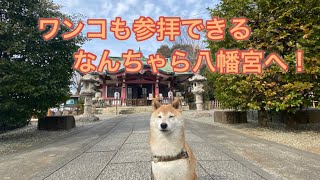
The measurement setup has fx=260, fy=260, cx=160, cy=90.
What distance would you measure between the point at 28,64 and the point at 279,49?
11035mm

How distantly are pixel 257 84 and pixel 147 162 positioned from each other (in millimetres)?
6845

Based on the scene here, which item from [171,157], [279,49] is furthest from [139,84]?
[171,157]

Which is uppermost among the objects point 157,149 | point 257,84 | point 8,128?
point 257,84

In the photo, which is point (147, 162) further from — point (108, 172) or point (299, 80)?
point (299, 80)

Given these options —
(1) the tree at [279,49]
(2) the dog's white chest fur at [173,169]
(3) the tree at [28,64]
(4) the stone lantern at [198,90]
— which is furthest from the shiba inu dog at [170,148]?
(4) the stone lantern at [198,90]

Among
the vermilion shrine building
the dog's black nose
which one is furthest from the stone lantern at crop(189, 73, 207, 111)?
the dog's black nose

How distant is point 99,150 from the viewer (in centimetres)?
856

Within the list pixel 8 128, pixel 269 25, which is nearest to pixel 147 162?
pixel 269 25

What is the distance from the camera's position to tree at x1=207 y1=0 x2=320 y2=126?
10.9m

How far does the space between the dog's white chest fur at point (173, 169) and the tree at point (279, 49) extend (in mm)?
8598

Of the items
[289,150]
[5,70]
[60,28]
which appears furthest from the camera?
[60,28]

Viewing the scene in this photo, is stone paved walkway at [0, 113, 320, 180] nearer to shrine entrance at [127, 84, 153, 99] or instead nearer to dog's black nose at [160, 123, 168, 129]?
dog's black nose at [160, 123, 168, 129]

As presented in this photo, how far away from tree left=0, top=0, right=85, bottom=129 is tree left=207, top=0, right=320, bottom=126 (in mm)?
7848

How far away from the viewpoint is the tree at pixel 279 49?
10.9m
